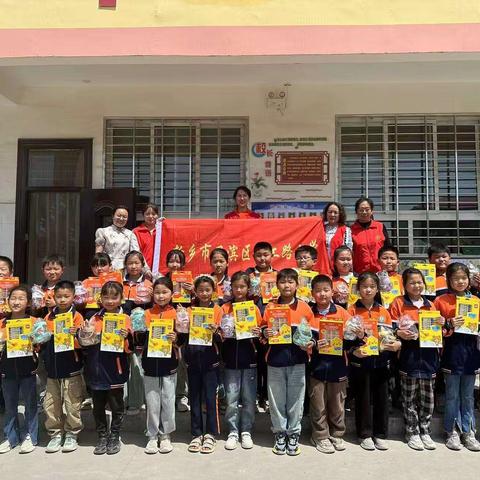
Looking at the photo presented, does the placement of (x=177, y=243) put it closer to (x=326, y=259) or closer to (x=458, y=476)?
(x=326, y=259)

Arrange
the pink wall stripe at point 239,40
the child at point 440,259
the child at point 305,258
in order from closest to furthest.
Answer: the child at point 305,258 → the child at point 440,259 → the pink wall stripe at point 239,40

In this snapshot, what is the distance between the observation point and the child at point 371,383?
3.85m

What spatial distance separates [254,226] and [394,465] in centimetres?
293

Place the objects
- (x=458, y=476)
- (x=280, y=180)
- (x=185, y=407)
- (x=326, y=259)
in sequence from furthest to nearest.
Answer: (x=280, y=180) → (x=326, y=259) → (x=185, y=407) → (x=458, y=476)

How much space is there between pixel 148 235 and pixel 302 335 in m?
2.56

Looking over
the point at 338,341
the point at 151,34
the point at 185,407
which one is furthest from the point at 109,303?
the point at 151,34

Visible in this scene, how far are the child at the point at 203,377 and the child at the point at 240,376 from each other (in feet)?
0.30

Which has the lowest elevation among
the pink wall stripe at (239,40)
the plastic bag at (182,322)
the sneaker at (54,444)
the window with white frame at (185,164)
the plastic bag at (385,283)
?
the sneaker at (54,444)

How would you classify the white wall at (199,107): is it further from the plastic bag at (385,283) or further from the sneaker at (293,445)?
the sneaker at (293,445)

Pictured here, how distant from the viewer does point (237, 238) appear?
5.67 metres

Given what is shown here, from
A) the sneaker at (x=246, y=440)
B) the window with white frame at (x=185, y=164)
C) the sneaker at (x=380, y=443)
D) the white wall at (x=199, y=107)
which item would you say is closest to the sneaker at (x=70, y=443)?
the sneaker at (x=246, y=440)

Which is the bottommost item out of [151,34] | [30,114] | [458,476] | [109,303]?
[458,476]

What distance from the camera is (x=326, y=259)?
539 centimetres

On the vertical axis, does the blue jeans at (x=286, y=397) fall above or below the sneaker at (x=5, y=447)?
above
